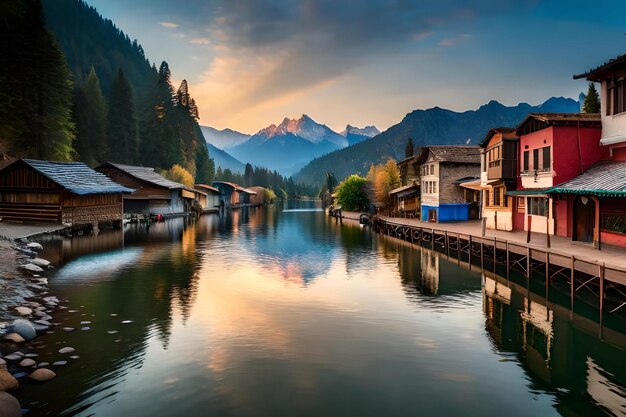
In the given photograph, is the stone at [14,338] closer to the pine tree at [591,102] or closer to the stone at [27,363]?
the stone at [27,363]

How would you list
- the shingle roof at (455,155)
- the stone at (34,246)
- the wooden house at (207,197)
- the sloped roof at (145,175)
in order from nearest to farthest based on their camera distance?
the stone at (34,246) < the shingle roof at (455,155) < the sloped roof at (145,175) < the wooden house at (207,197)

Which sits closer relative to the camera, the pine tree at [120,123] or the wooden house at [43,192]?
the wooden house at [43,192]

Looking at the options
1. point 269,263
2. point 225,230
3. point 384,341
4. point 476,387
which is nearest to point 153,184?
point 225,230

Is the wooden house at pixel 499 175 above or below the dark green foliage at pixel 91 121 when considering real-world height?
below

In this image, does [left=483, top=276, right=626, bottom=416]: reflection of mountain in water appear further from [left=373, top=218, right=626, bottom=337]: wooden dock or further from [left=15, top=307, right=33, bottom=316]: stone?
[left=15, top=307, right=33, bottom=316]: stone

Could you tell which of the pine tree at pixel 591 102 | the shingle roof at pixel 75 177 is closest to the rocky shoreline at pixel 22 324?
the shingle roof at pixel 75 177

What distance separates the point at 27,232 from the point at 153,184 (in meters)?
39.3

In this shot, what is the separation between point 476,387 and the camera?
581 inches

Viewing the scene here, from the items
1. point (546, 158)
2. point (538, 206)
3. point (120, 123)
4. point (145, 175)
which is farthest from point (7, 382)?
point (120, 123)

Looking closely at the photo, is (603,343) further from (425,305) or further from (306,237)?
→ (306,237)

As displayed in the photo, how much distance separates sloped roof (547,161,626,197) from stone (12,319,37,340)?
96.7ft

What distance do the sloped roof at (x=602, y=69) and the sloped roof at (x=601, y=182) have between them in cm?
618

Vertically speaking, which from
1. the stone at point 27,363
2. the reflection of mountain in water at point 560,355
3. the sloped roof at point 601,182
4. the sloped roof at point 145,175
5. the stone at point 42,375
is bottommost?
the reflection of mountain in water at point 560,355

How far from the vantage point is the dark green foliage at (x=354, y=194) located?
338ft
